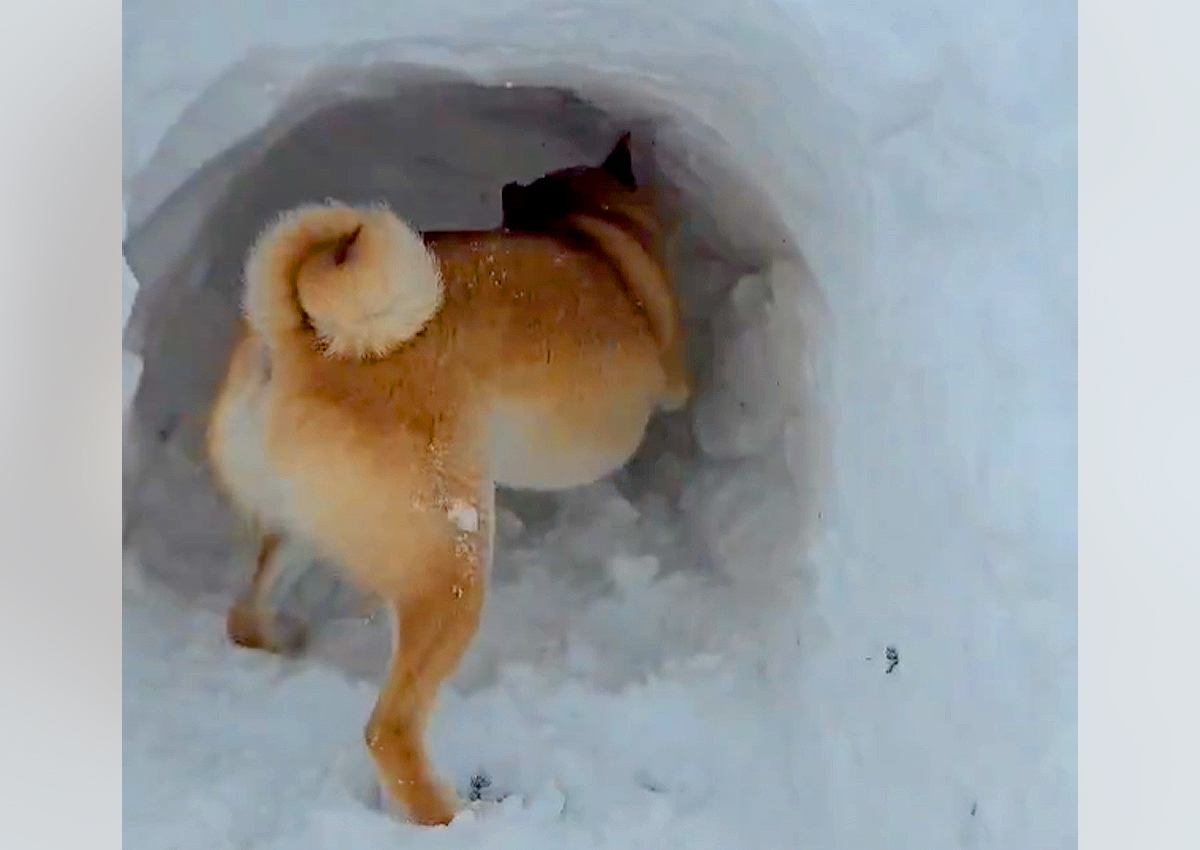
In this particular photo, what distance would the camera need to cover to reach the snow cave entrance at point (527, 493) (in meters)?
0.73

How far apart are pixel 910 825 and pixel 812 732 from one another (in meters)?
0.09

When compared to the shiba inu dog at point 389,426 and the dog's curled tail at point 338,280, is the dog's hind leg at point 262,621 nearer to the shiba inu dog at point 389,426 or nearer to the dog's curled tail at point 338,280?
the shiba inu dog at point 389,426

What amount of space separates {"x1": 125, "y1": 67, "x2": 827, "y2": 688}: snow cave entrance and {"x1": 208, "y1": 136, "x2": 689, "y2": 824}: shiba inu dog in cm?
3

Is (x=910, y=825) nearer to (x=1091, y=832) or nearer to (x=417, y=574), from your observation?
(x=1091, y=832)

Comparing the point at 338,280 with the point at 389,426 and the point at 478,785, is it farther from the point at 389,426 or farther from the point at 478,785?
the point at 478,785

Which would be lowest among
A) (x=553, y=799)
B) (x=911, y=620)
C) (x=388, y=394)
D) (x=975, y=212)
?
(x=553, y=799)

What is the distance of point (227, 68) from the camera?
0.68 m

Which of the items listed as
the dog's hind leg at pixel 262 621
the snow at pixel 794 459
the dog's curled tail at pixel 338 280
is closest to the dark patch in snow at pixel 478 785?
the snow at pixel 794 459

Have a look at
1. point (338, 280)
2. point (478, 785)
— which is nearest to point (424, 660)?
point (478, 785)

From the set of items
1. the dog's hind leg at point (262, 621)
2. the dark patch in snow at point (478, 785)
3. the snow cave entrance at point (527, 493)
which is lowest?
the dark patch in snow at point (478, 785)

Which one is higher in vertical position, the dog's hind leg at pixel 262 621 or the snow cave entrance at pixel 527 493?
the snow cave entrance at pixel 527 493

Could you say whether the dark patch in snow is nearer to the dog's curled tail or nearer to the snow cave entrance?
the snow cave entrance

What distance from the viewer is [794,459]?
34.5 inches

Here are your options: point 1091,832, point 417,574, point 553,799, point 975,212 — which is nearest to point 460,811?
point 553,799
